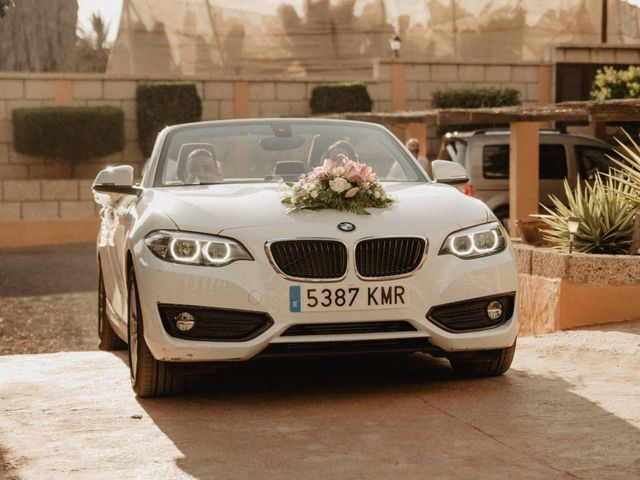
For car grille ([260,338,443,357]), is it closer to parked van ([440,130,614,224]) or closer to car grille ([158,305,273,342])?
car grille ([158,305,273,342])

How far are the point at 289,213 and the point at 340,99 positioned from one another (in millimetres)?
24467

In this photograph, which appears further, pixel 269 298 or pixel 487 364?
pixel 487 364

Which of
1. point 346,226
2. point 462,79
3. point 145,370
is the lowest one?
point 145,370

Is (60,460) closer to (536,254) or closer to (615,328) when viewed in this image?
(615,328)

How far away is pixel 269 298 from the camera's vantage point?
6715 millimetres

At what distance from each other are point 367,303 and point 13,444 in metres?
1.85

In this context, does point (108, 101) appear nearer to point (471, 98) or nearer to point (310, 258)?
point (471, 98)

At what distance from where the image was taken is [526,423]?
6.30 meters

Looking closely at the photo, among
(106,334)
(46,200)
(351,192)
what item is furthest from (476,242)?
(46,200)

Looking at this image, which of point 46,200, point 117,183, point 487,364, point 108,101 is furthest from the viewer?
point 108,101

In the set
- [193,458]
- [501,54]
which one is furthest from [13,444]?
[501,54]

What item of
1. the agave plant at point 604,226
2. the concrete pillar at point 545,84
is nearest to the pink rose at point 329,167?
the agave plant at point 604,226

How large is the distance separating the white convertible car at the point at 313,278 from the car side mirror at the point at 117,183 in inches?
13.6

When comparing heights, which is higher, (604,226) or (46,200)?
(604,226)
